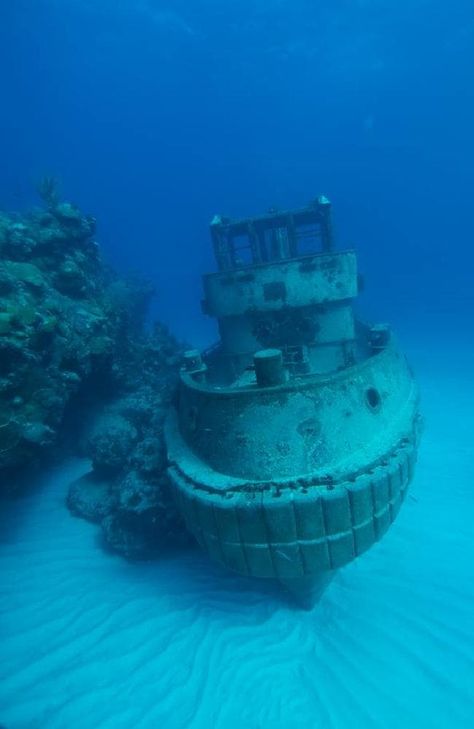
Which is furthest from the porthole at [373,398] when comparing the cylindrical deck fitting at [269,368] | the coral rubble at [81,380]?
the coral rubble at [81,380]

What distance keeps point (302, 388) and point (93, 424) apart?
224 inches

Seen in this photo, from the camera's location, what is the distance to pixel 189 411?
4.77 meters

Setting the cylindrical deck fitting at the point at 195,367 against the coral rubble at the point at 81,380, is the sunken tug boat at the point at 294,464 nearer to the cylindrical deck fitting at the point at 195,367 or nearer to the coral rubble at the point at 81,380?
the cylindrical deck fitting at the point at 195,367

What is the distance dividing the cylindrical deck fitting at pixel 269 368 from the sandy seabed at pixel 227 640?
9.00ft

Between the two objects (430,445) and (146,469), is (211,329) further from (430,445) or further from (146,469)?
(146,469)

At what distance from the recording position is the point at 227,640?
4223mm

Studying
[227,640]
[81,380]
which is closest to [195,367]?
[81,380]

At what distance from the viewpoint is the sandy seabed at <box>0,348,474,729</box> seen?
11.7ft

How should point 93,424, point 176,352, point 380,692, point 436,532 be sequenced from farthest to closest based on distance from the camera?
point 176,352, point 93,424, point 436,532, point 380,692

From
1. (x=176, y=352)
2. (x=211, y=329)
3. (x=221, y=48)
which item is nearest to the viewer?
(x=176, y=352)

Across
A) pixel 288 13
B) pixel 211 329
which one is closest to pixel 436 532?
pixel 211 329

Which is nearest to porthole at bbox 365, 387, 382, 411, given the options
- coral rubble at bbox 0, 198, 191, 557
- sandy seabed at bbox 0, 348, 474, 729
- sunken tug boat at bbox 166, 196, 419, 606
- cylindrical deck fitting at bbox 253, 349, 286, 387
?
sunken tug boat at bbox 166, 196, 419, 606

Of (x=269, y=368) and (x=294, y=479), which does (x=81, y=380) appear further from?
(x=294, y=479)

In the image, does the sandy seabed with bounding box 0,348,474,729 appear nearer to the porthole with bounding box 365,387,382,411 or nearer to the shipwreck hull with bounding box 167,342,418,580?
the shipwreck hull with bounding box 167,342,418,580
